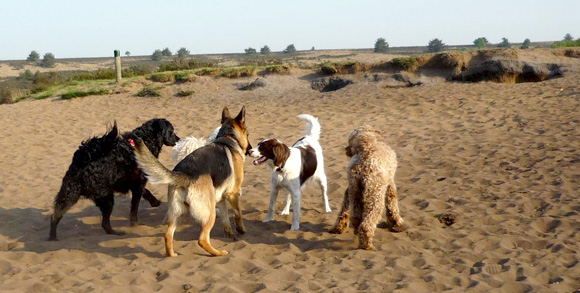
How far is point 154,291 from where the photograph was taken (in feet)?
16.4

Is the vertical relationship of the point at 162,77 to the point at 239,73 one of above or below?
below

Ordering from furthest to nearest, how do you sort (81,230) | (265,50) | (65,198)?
(265,50), (81,230), (65,198)

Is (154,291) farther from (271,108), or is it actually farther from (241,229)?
(271,108)

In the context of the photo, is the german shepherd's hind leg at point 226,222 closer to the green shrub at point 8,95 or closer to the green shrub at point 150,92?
the green shrub at point 150,92

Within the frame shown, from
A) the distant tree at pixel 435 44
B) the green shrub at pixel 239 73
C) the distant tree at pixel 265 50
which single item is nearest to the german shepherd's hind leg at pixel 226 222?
the green shrub at pixel 239 73

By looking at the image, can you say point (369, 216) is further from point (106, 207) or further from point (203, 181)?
point (106, 207)

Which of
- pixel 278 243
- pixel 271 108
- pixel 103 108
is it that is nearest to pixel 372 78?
pixel 271 108

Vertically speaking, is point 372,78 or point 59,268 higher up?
point 372,78

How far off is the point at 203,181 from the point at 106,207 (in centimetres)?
164

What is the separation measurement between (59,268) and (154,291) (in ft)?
4.25

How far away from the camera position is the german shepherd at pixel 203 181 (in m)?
5.43

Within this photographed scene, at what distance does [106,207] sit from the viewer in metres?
6.67

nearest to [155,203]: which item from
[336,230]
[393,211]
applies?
[336,230]

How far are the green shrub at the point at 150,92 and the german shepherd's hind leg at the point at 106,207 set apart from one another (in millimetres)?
12671
